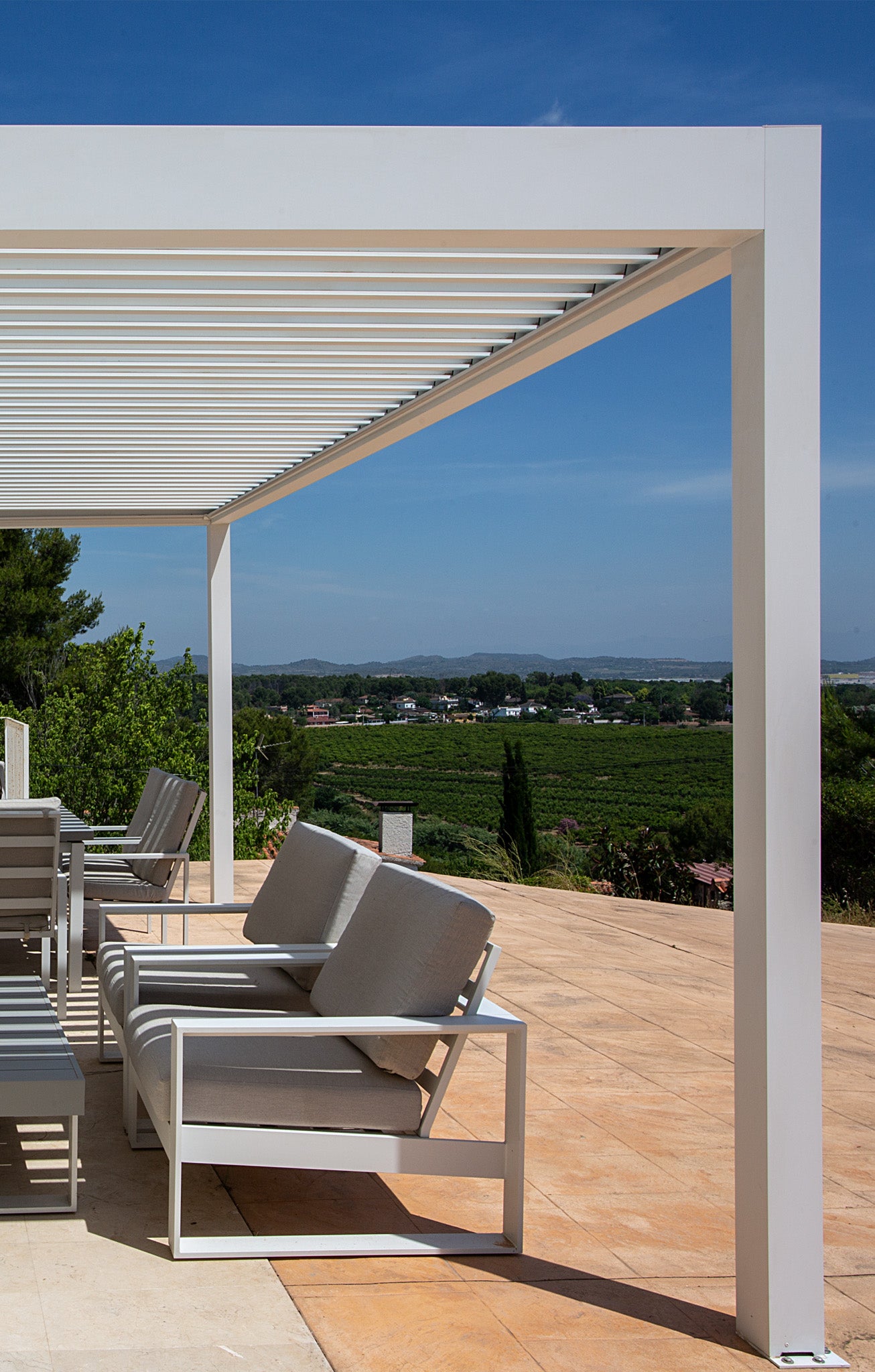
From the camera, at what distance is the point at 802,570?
119 inches

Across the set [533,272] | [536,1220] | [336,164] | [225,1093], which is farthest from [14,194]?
[536,1220]

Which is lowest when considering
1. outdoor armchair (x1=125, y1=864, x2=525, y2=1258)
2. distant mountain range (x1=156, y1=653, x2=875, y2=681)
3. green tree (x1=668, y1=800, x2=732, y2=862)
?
green tree (x1=668, y1=800, x2=732, y2=862)

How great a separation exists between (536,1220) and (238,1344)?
110 centimetres

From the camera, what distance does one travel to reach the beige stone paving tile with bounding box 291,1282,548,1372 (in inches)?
110

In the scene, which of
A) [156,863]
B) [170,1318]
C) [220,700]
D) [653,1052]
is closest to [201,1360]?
[170,1318]

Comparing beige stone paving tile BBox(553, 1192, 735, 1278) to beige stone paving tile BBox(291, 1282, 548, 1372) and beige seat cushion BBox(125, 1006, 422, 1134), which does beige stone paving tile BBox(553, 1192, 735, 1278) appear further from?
beige seat cushion BBox(125, 1006, 422, 1134)

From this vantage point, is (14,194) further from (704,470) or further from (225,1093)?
(704,470)

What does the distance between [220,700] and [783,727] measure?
6959 millimetres

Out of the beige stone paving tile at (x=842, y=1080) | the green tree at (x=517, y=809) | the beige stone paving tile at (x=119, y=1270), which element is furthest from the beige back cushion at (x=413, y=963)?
the green tree at (x=517, y=809)

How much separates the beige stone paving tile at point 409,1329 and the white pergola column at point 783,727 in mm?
603

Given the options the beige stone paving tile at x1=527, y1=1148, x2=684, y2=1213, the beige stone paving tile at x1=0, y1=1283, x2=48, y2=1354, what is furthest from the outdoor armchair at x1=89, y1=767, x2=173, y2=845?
the beige stone paving tile at x1=0, y1=1283, x2=48, y2=1354

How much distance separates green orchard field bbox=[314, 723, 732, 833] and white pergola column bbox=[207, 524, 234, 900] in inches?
730

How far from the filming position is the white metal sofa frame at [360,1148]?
10.8 ft

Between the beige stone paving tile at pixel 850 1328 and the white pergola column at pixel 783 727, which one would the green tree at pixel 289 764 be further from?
the white pergola column at pixel 783 727
